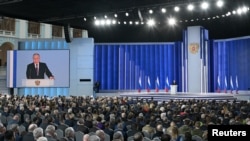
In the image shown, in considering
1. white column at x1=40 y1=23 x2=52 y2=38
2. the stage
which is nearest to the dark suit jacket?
the stage

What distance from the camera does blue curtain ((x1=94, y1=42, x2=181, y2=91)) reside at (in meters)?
31.3

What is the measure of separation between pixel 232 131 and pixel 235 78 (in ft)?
84.9

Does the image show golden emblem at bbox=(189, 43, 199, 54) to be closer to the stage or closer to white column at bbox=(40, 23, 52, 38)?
the stage

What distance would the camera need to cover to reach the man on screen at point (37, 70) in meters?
29.2

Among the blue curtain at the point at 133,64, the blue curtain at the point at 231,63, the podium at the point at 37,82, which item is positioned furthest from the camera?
the blue curtain at the point at 133,64

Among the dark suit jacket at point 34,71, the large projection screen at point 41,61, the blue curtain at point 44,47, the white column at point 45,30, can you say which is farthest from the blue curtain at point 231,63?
the white column at point 45,30

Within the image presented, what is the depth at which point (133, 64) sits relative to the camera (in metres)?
31.9

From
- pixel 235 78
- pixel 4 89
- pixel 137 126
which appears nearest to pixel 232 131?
pixel 137 126

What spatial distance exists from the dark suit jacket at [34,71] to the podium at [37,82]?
29 centimetres

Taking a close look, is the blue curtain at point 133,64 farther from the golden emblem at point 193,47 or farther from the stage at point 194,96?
the stage at point 194,96

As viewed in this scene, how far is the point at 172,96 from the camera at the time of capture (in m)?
23.4

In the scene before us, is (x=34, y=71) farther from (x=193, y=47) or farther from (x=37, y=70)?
(x=193, y=47)

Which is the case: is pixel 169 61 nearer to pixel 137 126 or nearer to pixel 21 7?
pixel 21 7

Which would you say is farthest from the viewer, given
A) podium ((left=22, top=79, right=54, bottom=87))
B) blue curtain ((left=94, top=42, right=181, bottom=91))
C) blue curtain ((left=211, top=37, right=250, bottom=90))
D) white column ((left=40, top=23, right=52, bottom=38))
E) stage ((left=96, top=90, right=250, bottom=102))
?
white column ((left=40, top=23, right=52, bottom=38))
